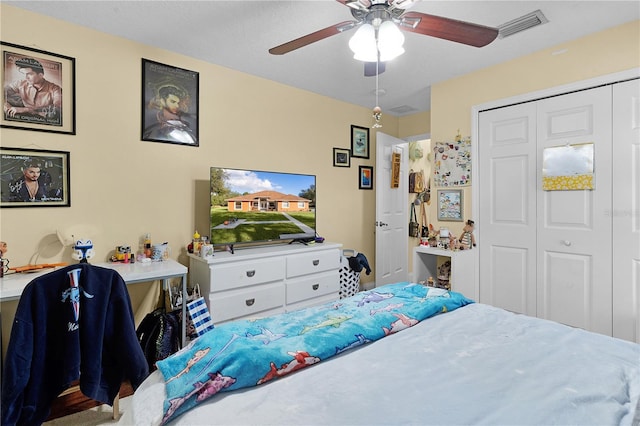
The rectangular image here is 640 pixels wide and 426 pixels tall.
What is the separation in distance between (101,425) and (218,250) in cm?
150

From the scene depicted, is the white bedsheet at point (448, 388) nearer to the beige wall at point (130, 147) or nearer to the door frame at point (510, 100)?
the beige wall at point (130, 147)

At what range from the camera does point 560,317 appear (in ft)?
9.07

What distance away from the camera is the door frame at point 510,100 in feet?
8.10

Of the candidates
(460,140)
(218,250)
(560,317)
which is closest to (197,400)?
(218,250)

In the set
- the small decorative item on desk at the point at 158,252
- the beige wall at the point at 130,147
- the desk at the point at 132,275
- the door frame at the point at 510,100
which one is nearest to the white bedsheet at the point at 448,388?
the desk at the point at 132,275

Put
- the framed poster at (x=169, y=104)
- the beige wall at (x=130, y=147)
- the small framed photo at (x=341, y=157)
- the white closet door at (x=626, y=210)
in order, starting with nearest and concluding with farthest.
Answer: the beige wall at (x=130, y=147) → the white closet door at (x=626, y=210) → the framed poster at (x=169, y=104) → the small framed photo at (x=341, y=157)

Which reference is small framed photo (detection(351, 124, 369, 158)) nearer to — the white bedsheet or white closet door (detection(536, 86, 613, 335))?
white closet door (detection(536, 86, 613, 335))

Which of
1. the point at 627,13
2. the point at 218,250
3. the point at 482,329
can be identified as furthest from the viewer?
the point at 218,250

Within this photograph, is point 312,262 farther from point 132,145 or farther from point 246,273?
point 132,145

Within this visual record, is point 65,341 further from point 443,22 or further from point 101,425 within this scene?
point 443,22

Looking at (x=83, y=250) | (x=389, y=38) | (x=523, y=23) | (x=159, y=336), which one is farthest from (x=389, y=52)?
(x=159, y=336)

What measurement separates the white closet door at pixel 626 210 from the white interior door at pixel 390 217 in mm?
2271

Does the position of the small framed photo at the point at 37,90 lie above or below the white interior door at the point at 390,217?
above

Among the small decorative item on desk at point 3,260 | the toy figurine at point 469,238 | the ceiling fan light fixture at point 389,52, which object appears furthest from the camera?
the toy figurine at point 469,238
